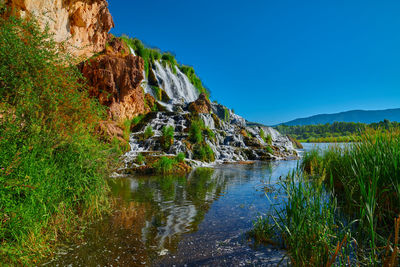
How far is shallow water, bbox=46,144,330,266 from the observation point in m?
3.51

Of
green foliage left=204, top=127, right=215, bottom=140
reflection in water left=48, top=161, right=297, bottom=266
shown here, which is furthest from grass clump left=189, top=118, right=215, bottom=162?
reflection in water left=48, top=161, right=297, bottom=266

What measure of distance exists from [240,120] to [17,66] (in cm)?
3265

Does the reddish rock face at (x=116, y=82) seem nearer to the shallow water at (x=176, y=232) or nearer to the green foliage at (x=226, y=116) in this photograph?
the shallow water at (x=176, y=232)

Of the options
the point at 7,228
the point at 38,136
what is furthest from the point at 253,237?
the point at 38,136

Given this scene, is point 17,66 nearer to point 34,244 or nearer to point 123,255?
point 34,244

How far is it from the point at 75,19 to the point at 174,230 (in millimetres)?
18079

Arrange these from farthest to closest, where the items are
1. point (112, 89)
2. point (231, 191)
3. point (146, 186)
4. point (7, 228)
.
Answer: point (112, 89) → point (146, 186) → point (231, 191) → point (7, 228)

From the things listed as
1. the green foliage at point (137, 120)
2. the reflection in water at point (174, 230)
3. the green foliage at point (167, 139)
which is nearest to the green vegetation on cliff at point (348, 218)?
the reflection in water at point (174, 230)

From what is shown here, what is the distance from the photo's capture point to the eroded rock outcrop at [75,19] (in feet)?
37.1

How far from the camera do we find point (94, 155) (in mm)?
4832

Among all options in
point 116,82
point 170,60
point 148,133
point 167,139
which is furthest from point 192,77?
point 167,139

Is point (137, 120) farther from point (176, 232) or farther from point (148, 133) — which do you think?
point (176, 232)

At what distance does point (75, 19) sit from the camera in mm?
16047

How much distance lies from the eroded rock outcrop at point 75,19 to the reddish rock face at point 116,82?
134 cm
